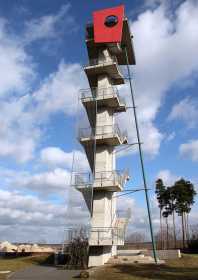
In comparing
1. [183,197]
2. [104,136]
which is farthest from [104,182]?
[183,197]

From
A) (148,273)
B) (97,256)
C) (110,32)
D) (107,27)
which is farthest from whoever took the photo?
(107,27)

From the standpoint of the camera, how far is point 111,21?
32.8 meters

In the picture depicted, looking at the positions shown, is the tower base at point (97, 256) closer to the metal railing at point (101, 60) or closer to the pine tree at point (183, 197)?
the metal railing at point (101, 60)

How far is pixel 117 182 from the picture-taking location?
27.1m

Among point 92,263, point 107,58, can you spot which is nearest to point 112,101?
point 107,58

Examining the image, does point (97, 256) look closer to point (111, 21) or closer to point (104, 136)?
point (104, 136)

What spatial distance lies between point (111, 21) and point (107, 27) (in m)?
0.83

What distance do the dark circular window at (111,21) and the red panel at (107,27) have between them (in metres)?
0.21

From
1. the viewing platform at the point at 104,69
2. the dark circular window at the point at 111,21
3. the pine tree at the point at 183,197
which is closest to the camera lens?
the viewing platform at the point at 104,69

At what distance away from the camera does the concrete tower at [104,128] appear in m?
26.9

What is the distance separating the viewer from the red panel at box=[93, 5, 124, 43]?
1260 inches

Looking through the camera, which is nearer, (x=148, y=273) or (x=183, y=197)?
(x=148, y=273)

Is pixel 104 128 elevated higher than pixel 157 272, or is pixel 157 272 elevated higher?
pixel 104 128

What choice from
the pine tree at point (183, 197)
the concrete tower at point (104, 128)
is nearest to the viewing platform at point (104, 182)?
the concrete tower at point (104, 128)
